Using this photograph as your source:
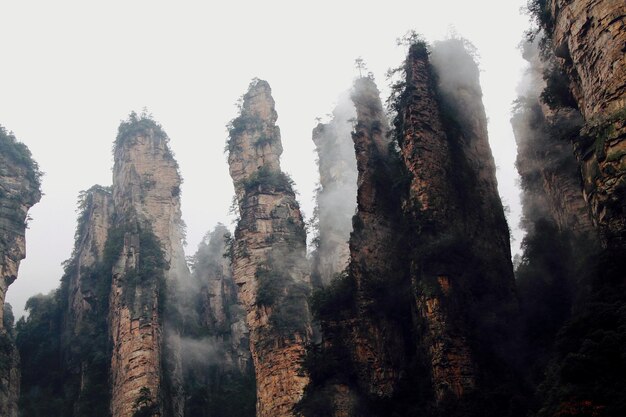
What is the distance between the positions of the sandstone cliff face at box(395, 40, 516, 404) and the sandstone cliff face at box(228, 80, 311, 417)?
14.2 meters

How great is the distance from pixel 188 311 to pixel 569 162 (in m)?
34.4

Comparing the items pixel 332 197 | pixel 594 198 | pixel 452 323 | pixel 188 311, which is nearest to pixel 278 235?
pixel 332 197

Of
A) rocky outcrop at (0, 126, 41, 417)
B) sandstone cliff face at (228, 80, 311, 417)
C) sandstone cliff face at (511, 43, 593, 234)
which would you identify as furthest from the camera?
rocky outcrop at (0, 126, 41, 417)

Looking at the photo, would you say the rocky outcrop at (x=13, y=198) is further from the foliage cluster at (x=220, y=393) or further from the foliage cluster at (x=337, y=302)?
the foliage cluster at (x=337, y=302)

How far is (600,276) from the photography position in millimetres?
23047

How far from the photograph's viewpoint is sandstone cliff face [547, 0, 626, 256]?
2259cm

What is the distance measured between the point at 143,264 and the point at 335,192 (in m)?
15.8

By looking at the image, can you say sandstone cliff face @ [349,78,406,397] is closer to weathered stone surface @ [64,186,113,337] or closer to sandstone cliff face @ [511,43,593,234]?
sandstone cliff face @ [511,43,593,234]

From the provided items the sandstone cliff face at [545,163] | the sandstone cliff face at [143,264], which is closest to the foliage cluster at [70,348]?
the sandstone cliff face at [143,264]

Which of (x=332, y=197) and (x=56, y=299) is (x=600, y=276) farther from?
(x=56, y=299)

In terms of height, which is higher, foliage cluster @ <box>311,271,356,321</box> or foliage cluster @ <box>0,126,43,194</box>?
foliage cluster @ <box>0,126,43,194</box>

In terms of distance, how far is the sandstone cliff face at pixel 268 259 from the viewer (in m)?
43.1

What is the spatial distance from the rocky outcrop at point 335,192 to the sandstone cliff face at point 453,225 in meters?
17.8

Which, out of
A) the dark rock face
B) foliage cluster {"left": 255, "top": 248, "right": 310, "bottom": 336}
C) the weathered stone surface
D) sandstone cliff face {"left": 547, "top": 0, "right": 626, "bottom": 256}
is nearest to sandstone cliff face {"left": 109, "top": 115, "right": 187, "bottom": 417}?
the weathered stone surface
